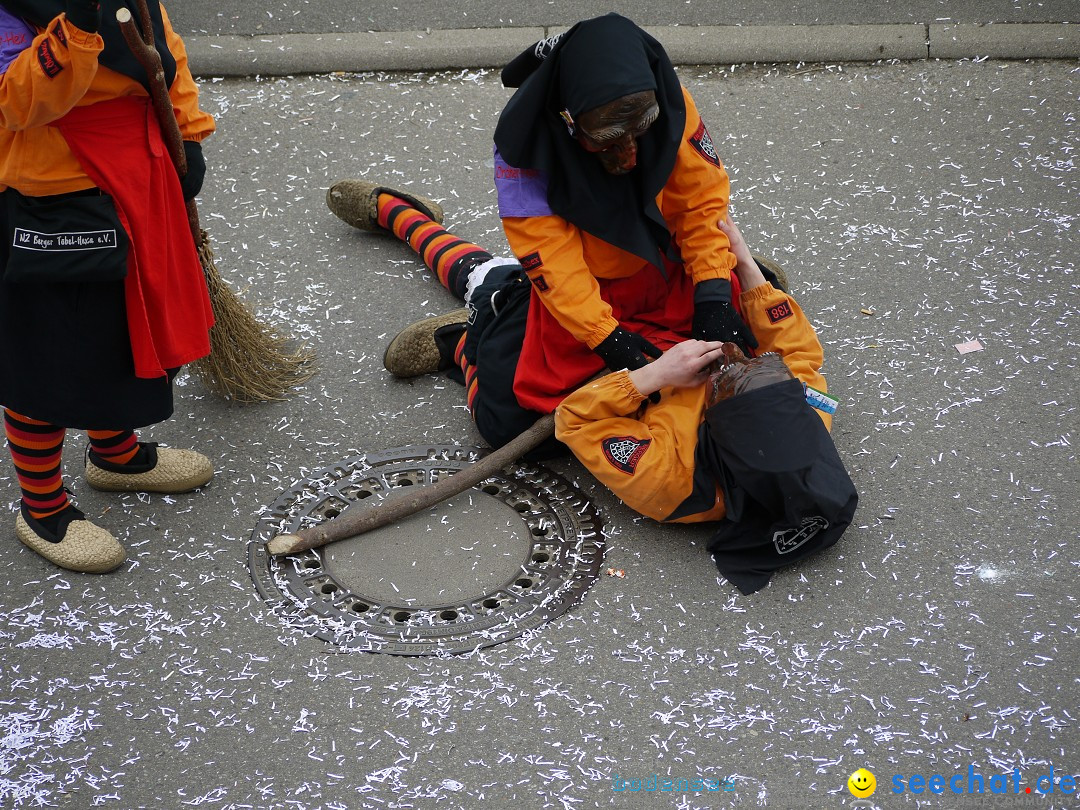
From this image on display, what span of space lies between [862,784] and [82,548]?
2.18 m

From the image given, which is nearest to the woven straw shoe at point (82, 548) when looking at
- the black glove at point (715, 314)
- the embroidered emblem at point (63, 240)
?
the embroidered emblem at point (63, 240)

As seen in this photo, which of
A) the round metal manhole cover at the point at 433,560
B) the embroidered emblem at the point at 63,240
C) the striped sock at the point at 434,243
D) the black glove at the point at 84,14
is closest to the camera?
the black glove at the point at 84,14

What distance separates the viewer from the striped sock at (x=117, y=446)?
335 centimetres

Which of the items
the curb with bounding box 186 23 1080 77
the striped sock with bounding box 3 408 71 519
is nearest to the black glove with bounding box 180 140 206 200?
the striped sock with bounding box 3 408 71 519

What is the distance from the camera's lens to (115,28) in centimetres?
266

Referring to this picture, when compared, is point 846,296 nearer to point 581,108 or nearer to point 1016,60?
point 581,108

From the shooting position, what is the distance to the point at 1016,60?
5762 mm

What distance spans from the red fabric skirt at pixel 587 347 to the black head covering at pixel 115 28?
1289 millimetres

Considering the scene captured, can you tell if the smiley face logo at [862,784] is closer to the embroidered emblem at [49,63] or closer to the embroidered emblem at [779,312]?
the embroidered emblem at [779,312]

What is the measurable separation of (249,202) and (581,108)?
99.7 inches

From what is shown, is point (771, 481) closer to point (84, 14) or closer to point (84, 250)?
point (84, 250)

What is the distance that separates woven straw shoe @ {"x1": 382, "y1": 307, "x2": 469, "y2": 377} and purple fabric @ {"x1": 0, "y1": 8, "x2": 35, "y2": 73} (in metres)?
1.60

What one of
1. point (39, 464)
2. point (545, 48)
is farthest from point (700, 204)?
point (39, 464)

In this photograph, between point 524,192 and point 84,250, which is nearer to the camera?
point 84,250
